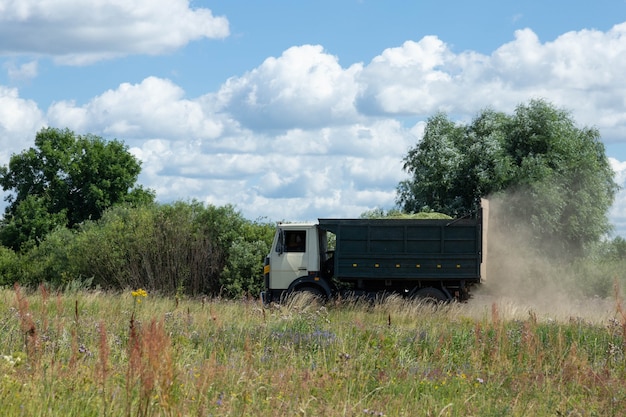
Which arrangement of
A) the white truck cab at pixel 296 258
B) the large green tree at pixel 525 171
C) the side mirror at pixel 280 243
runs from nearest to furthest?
the white truck cab at pixel 296 258 < the side mirror at pixel 280 243 < the large green tree at pixel 525 171

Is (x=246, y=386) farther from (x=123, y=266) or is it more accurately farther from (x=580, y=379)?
(x=123, y=266)

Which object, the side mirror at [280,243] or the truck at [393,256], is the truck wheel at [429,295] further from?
the side mirror at [280,243]

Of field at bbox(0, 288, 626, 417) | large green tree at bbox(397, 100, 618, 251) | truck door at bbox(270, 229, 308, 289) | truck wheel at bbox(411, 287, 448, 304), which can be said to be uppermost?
large green tree at bbox(397, 100, 618, 251)

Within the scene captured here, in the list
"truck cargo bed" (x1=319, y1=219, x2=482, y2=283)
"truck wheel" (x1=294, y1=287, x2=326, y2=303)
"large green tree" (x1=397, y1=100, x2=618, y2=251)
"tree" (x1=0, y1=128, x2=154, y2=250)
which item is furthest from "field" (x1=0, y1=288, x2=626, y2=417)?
"tree" (x1=0, y1=128, x2=154, y2=250)

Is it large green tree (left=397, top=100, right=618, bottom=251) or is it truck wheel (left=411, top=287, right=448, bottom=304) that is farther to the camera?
large green tree (left=397, top=100, right=618, bottom=251)

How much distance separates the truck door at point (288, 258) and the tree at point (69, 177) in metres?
39.3

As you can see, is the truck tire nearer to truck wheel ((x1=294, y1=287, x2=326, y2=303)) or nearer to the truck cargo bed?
truck wheel ((x1=294, y1=287, x2=326, y2=303))

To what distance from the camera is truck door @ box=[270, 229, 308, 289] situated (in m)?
23.9

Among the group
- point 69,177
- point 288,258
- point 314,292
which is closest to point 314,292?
point 314,292

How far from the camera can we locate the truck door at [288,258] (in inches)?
941

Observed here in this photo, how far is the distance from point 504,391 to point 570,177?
3340cm

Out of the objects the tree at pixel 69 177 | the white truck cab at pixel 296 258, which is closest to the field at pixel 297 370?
the white truck cab at pixel 296 258

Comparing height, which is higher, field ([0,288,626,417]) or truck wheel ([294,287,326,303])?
field ([0,288,626,417])

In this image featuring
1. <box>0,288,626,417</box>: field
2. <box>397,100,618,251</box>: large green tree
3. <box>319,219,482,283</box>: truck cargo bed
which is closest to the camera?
<box>0,288,626,417</box>: field
